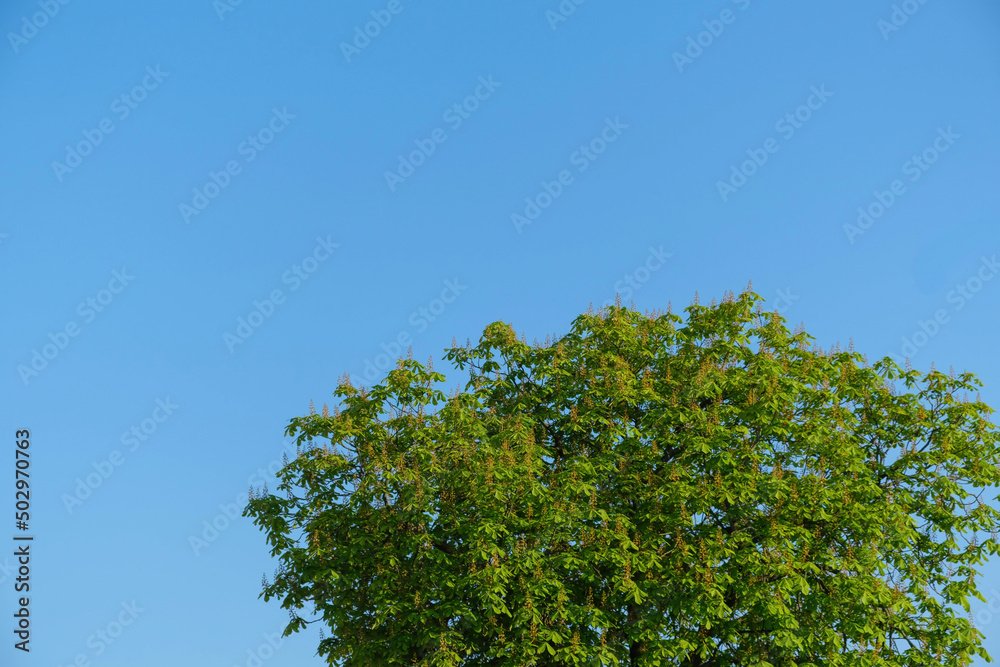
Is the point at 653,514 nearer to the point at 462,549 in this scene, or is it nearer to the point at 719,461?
the point at 719,461

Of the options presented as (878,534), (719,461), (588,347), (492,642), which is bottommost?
(492,642)

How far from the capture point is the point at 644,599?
82.6 feet

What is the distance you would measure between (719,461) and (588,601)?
4.52 metres

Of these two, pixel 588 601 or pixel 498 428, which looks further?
pixel 498 428

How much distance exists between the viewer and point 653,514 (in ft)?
85.5

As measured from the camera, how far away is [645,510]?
26.6 metres

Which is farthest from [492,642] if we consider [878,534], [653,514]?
[878,534]

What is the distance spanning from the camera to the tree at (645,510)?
24969mm

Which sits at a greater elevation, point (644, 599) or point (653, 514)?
point (653, 514)

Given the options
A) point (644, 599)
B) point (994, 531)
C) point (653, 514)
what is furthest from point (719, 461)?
point (994, 531)

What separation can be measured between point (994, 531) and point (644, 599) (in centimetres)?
952

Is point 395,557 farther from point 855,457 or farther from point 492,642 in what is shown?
point 855,457

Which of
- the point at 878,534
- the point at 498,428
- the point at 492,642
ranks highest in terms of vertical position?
the point at 498,428

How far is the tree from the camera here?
24969 millimetres
